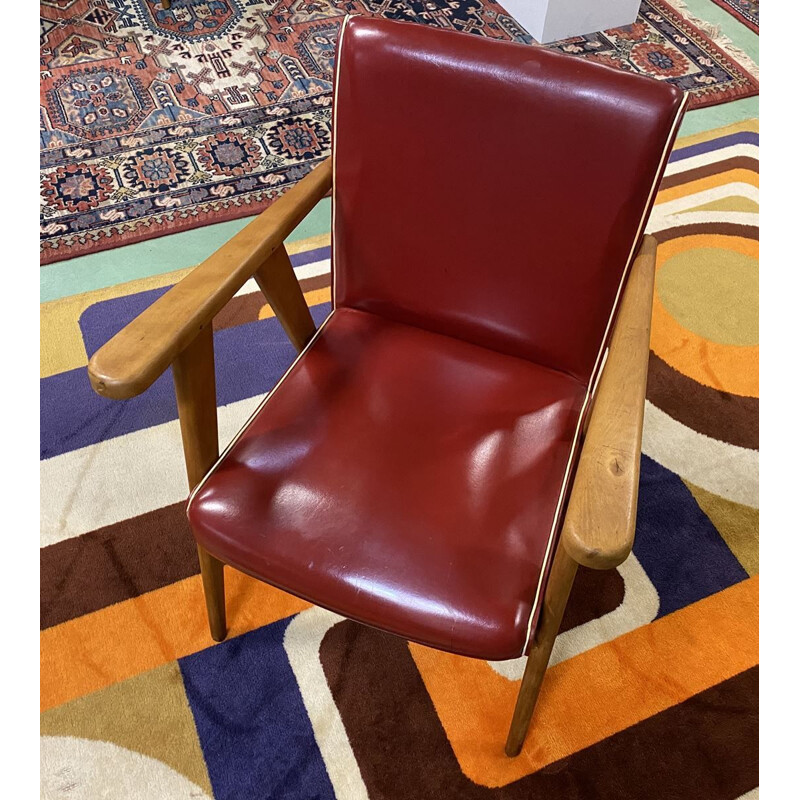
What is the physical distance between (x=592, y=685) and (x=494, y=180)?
840 millimetres

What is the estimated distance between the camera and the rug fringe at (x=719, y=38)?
2564mm

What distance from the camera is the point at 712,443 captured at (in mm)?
1572

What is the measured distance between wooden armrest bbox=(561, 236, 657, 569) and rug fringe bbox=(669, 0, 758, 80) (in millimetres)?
2059

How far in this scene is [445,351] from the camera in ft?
3.82

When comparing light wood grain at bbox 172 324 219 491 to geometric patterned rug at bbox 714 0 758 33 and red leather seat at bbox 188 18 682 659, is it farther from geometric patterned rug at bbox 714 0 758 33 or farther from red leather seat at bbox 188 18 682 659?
geometric patterned rug at bbox 714 0 758 33

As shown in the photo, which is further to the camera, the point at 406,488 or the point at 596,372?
the point at 596,372

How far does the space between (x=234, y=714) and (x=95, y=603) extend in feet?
1.08

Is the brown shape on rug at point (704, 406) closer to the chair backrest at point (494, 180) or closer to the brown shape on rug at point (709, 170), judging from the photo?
the chair backrest at point (494, 180)

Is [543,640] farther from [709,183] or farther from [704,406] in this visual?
[709,183]

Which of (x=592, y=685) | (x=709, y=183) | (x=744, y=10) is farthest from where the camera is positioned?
(x=744, y=10)

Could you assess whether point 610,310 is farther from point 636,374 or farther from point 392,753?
point 392,753

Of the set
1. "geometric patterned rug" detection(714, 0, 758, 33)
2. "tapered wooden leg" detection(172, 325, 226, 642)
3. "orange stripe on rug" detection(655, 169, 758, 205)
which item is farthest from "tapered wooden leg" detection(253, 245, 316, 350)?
"geometric patterned rug" detection(714, 0, 758, 33)

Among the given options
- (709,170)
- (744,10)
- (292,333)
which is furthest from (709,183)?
(292,333)
